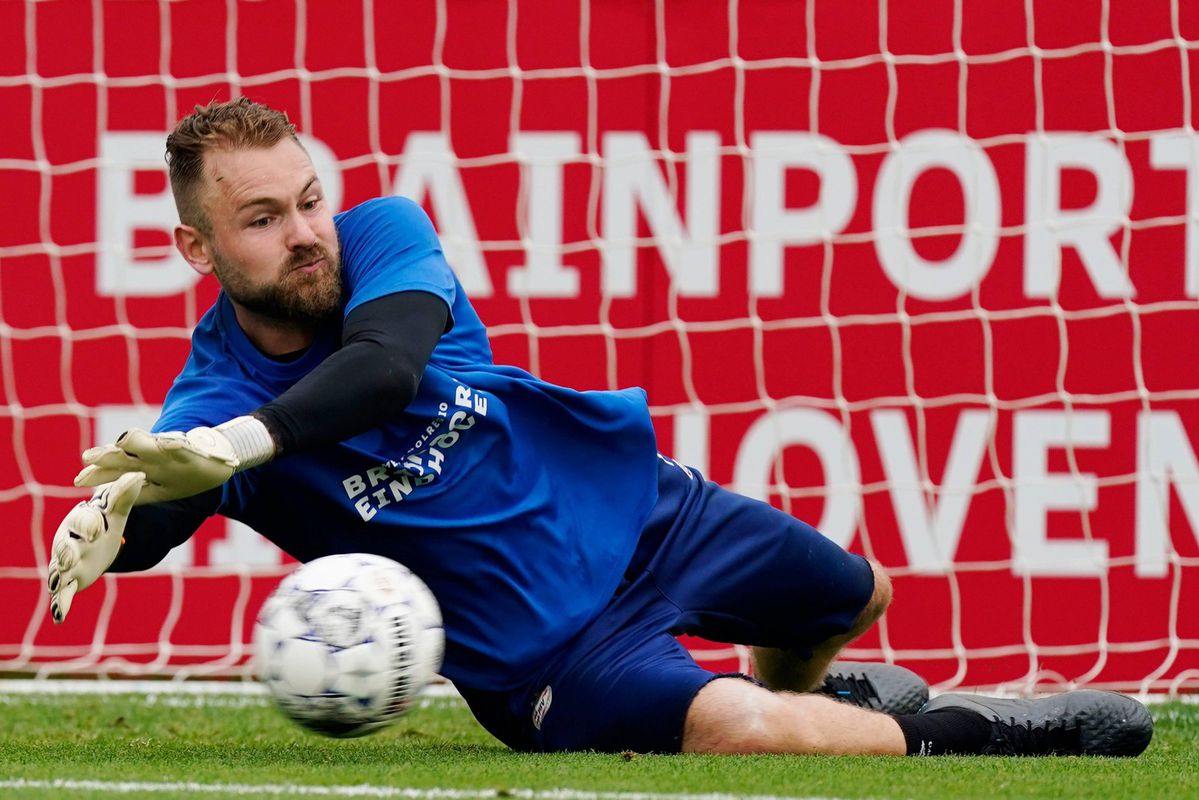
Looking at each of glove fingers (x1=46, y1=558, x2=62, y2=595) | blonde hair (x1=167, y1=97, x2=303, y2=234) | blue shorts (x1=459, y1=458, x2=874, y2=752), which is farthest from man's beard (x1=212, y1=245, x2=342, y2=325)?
blue shorts (x1=459, y1=458, x2=874, y2=752)

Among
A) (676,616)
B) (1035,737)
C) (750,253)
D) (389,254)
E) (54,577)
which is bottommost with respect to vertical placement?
(1035,737)

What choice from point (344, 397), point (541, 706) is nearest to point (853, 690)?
point (541, 706)

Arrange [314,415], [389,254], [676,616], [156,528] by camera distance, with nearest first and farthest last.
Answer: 1. [314,415]
2. [156,528]
3. [389,254]
4. [676,616]

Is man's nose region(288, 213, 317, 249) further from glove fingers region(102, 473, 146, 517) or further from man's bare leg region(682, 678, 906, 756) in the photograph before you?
man's bare leg region(682, 678, 906, 756)

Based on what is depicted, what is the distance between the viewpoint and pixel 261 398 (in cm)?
361

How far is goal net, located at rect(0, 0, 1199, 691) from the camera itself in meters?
6.13

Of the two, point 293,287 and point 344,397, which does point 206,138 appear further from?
point 344,397

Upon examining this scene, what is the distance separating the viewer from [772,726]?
3551 mm

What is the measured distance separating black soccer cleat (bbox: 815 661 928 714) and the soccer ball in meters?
1.30

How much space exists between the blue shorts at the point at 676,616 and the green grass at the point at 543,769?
11 centimetres

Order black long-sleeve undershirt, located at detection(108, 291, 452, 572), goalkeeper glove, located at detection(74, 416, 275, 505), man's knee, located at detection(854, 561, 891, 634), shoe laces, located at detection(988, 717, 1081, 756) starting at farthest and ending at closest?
man's knee, located at detection(854, 561, 891, 634)
shoe laces, located at detection(988, 717, 1081, 756)
black long-sleeve undershirt, located at detection(108, 291, 452, 572)
goalkeeper glove, located at detection(74, 416, 275, 505)

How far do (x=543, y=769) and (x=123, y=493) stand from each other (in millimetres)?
937

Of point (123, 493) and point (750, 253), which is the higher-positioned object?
point (750, 253)

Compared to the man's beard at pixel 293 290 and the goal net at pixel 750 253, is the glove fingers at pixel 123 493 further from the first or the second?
the goal net at pixel 750 253
